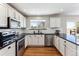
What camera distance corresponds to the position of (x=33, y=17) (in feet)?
26.4

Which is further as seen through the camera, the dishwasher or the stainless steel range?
the dishwasher

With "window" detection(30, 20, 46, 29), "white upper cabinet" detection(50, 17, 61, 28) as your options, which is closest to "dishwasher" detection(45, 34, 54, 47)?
"white upper cabinet" detection(50, 17, 61, 28)

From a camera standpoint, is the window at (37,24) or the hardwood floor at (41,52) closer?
the hardwood floor at (41,52)

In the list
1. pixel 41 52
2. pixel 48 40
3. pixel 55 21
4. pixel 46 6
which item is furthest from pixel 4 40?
pixel 55 21

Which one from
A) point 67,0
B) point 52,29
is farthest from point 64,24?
point 67,0

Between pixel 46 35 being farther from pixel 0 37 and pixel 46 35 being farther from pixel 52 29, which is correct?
pixel 0 37

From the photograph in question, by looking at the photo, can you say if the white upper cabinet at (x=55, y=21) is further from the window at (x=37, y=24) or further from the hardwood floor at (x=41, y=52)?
the hardwood floor at (x=41, y=52)

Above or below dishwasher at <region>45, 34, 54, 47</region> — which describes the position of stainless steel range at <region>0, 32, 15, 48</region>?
above

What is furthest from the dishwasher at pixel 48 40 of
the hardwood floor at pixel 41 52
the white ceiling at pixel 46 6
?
the white ceiling at pixel 46 6

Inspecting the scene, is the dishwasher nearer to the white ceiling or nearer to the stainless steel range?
the white ceiling

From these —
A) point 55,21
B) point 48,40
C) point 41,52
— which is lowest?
point 41,52

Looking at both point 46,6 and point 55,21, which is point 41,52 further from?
point 55,21

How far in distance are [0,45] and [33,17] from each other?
5.75 metres

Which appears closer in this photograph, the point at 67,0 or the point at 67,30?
the point at 67,0
